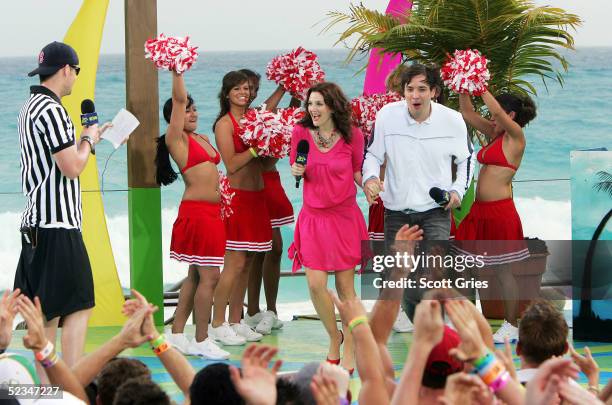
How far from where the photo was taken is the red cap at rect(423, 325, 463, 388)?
11.8 ft

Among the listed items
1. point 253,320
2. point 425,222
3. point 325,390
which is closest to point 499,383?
point 325,390

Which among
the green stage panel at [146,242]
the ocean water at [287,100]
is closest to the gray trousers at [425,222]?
the green stage panel at [146,242]

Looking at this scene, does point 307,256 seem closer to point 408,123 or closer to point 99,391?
point 408,123

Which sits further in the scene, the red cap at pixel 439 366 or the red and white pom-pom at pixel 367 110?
the red and white pom-pom at pixel 367 110

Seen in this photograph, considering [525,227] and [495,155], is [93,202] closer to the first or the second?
[495,155]

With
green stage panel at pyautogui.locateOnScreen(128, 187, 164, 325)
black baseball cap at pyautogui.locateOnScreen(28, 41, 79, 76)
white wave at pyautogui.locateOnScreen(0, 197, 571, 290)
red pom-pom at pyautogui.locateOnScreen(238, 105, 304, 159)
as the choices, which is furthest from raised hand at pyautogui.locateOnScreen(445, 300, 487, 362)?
white wave at pyautogui.locateOnScreen(0, 197, 571, 290)

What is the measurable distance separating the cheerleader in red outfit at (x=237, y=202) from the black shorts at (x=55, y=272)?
1.89 m

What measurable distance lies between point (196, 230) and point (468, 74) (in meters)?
1.83

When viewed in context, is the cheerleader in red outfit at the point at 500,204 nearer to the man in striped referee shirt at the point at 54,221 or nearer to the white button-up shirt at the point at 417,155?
the white button-up shirt at the point at 417,155

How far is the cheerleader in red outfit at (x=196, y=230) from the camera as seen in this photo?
23.0 ft

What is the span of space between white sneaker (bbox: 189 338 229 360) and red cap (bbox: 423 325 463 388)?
344 cm

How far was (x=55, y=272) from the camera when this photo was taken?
543 centimetres

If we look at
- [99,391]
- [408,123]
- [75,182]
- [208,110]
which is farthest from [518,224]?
[208,110]

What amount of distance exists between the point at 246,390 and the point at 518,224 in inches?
175
